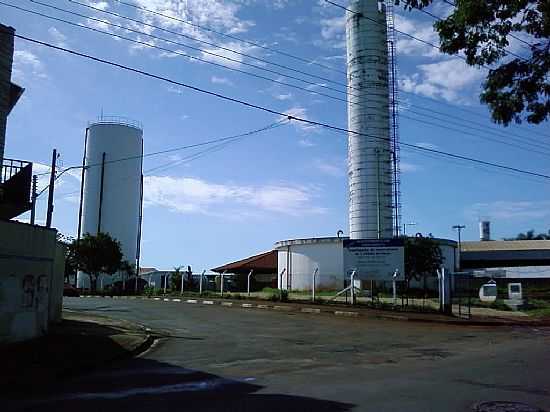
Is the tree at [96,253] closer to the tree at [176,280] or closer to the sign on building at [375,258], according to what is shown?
the tree at [176,280]

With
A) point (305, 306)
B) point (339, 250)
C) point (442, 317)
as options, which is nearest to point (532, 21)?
point (442, 317)

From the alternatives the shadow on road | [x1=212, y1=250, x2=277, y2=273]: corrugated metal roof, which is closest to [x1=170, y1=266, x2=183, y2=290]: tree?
[x1=212, y1=250, x2=277, y2=273]: corrugated metal roof

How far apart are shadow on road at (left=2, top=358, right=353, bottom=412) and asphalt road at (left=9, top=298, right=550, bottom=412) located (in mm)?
15

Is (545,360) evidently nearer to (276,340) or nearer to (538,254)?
(276,340)

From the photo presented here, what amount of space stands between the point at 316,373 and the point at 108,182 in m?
64.6

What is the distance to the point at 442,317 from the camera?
26297 millimetres

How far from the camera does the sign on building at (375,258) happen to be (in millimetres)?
30062

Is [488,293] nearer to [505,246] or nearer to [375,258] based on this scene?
[375,258]

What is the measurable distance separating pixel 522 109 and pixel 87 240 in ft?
183

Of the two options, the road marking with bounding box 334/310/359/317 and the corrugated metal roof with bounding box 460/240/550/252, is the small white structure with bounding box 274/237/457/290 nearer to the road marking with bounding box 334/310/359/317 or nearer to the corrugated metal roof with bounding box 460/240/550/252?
the road marking with bounding box 334/310/359/317

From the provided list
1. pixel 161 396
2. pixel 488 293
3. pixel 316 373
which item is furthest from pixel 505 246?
pixel 161 396

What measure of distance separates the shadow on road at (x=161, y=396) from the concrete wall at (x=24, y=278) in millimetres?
4247

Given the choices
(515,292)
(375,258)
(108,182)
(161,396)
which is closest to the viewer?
(161,396)

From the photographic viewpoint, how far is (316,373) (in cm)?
1146
